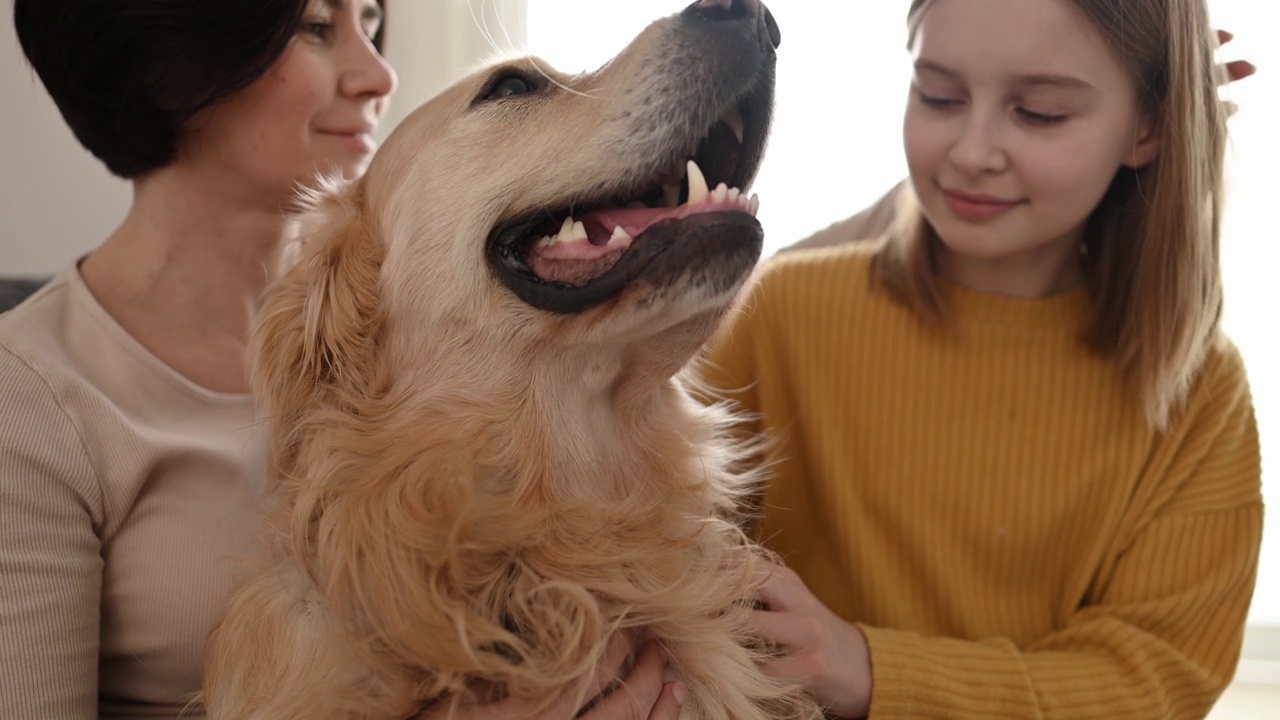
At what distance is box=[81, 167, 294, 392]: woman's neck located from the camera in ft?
4.64

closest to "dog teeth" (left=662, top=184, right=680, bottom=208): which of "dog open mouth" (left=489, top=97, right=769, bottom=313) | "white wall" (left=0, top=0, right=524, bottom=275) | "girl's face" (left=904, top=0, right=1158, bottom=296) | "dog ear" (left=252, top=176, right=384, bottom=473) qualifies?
"dog open mouth" (left=489, top=97, right=769, bottom=313)

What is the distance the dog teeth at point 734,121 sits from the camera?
1177mm

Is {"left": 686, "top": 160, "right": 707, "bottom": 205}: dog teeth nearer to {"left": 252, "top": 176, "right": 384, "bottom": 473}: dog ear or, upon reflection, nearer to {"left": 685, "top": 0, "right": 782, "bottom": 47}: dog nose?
{"left": 685, "top": 0, "right": 782, "bottom": 47}: dog nose

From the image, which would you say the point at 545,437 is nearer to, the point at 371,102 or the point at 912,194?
the point at 371,102

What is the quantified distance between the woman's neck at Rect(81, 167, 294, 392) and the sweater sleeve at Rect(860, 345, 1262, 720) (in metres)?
1.07

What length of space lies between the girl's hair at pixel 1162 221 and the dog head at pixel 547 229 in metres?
0.60

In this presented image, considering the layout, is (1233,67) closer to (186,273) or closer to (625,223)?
(625,223)

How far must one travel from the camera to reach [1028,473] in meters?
A: 1.57

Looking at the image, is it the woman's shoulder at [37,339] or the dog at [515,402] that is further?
the woman's shoulder at [37,339]

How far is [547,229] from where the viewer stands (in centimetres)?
117

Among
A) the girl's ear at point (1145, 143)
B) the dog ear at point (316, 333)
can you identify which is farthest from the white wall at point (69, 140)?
the girl's ear at point (1145, 143)

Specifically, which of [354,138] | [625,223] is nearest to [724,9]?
[625,223]

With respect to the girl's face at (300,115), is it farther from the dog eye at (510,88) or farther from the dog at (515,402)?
the dog eye at (510,88)

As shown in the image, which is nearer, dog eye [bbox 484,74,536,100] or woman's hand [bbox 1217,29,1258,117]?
dog eye [bbox 484,74,536,100]
